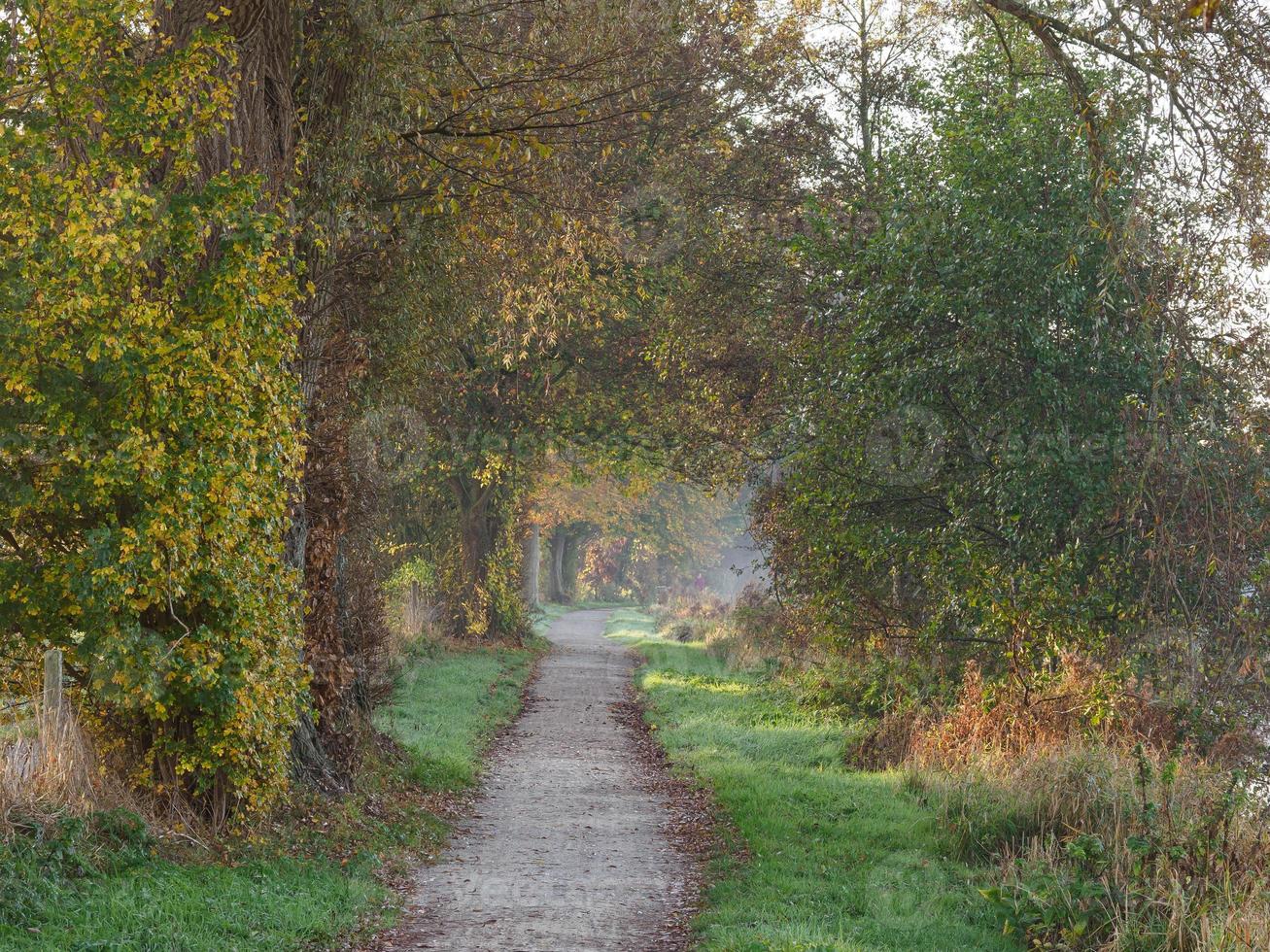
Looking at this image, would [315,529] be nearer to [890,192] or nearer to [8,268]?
[8,268]

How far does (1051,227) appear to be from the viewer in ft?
38.5

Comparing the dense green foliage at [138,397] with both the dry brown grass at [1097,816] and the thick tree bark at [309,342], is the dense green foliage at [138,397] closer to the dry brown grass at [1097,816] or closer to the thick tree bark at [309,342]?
the thick tree bark at [309,342]

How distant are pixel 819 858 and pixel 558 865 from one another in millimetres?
1994

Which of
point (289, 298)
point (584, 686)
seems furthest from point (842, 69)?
point (289, 298)

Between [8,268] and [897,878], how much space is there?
7048 mm

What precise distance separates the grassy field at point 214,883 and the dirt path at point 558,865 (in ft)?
1.40

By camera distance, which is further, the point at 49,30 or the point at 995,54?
the point at 995,54

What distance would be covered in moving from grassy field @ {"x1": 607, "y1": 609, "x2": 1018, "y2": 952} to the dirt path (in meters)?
0.49

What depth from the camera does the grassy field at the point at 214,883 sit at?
625cm

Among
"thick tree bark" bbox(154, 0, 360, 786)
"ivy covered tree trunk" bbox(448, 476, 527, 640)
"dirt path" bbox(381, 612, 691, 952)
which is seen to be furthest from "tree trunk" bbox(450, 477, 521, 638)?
"thick tree bark" bbox(154, 0, 360, 786)

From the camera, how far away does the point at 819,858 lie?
9289 millimetres

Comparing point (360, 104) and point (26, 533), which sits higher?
point (360, 104)

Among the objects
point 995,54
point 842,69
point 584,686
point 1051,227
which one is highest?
point 842,69

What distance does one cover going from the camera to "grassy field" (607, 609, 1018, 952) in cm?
732
